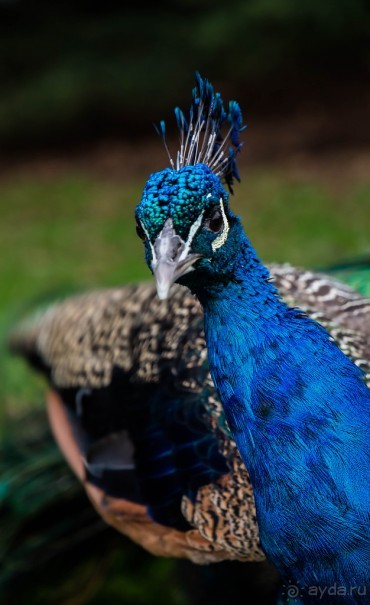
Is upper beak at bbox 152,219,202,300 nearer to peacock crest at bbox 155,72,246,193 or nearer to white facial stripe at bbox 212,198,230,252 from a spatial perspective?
white facial stripe at bbox 212,198,230,252

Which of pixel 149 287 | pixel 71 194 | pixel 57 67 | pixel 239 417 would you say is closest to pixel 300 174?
pixel 71 194

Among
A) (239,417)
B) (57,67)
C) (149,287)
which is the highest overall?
(57,67)

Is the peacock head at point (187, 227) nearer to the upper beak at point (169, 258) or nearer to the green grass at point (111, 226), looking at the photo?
the upper beak at point (169, 258)

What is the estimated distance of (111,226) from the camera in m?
4.95

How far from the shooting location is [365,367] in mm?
1604

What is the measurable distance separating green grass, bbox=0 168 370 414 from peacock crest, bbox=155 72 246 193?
2.60 metres

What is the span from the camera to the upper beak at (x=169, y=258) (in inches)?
46.6

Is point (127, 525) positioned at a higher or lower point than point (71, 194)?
lower

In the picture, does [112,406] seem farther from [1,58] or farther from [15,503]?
[1,58]

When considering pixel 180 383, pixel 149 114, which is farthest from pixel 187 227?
pixel 149 114

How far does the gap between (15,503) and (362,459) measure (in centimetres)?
121

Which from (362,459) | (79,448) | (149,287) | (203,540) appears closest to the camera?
(362,459)

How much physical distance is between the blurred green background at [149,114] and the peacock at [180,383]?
2514 mm

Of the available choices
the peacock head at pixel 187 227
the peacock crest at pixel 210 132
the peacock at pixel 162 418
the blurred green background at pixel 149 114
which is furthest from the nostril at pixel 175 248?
the blurred green background at pixel 149 114
